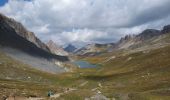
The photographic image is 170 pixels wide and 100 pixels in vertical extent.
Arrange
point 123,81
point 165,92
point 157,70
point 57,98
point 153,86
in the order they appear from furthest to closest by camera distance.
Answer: point 157,70
point 123,81
point 153,86
point 165,92
point 57,98

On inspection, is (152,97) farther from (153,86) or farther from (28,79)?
(28,79)

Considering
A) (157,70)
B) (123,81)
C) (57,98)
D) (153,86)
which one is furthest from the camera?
(157,70)

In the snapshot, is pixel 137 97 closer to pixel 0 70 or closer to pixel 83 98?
pixel 83 98

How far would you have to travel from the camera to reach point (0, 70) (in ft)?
655

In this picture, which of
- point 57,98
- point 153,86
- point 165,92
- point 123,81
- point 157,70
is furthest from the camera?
point 157,70

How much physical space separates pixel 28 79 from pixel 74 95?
105779 mm

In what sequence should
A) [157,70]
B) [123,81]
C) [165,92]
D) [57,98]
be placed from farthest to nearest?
1. [157,70]
2. [123,81]
3. [165,92]
4. [57,98]

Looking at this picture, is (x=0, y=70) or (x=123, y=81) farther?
(x=0, y=70)

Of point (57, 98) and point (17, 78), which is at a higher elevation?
point (17, 78)

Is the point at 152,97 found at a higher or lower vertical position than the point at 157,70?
lower

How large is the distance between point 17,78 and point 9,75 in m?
6.50

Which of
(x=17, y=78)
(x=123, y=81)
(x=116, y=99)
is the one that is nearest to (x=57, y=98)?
(x=116, y=99)

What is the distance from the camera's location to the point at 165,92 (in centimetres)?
10862

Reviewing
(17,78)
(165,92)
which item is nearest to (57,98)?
(165,92)
